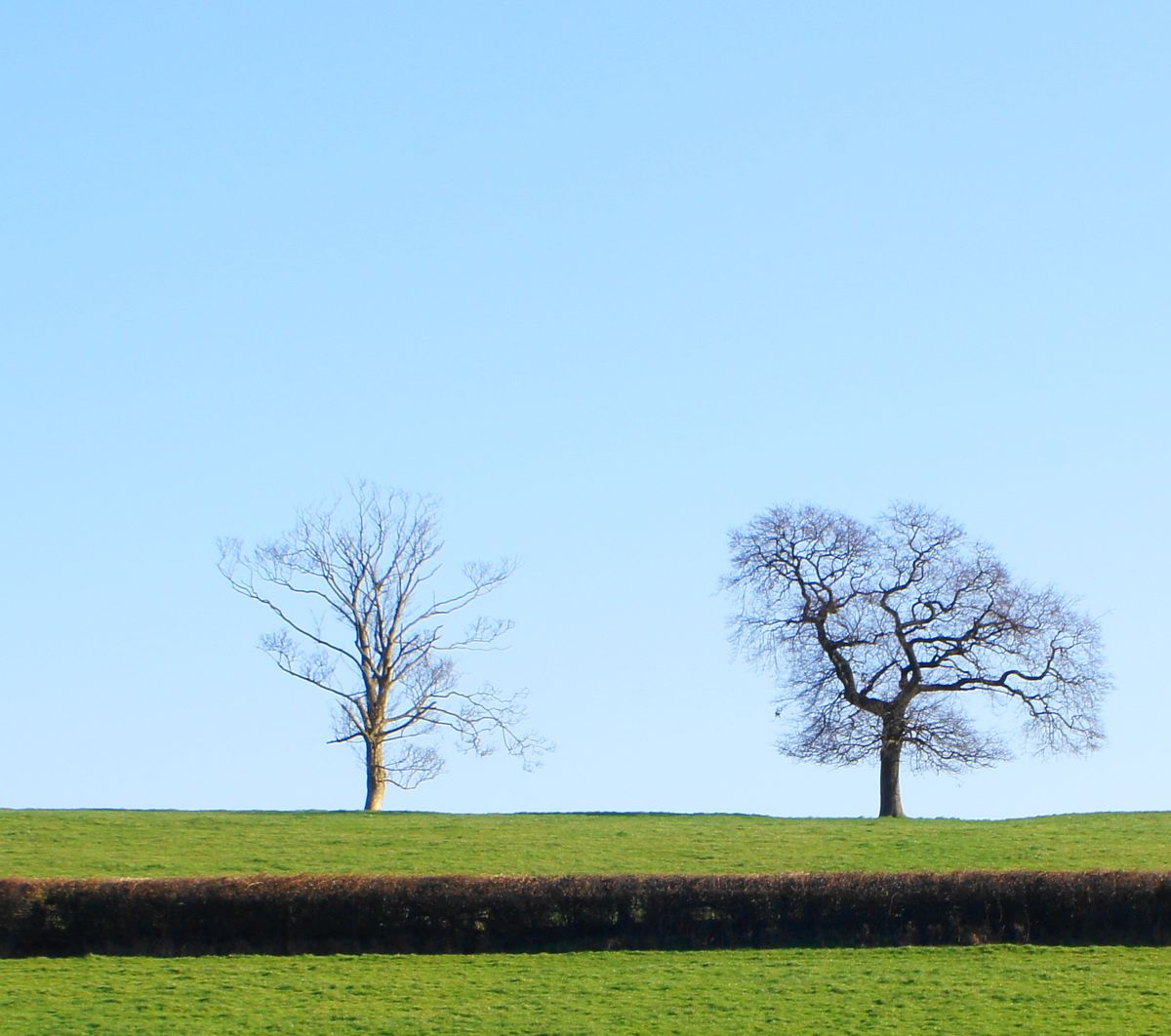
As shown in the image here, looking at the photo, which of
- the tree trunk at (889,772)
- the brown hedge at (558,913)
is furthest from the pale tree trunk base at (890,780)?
the brown hedge at (558,913)

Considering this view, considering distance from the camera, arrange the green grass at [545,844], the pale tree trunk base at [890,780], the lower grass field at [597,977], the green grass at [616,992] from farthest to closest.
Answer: the pale tree trunk base at [890,780]
the green grass at [545,844]
the lower grass field at [597,977]
the green grass at [616,992]

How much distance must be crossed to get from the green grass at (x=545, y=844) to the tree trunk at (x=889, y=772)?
20.2ft

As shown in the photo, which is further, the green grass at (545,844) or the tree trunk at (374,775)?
the tree trunk at (374,775)

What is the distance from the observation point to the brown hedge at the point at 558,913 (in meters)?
25.8

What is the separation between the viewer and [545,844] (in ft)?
119

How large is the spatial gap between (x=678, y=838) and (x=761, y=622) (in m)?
15.9

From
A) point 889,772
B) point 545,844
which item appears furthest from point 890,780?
point 545,844

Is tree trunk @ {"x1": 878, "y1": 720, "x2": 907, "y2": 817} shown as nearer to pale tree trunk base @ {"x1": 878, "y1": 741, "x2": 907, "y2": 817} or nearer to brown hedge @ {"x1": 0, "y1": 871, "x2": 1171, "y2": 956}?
pale tree trunk base @ {"x1": 878, "y1": 741, "x2": 907, "y2": 817}

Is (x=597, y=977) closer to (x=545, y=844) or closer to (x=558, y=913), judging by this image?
(x=558, y=913)

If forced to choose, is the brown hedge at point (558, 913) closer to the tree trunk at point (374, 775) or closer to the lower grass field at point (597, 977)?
the lower grass field at point (597, 977)

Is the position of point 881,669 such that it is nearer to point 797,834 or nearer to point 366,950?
point 797,834

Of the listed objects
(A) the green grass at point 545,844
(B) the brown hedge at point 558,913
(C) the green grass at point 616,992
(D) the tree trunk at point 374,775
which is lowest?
(C) the green grass at point 616,992

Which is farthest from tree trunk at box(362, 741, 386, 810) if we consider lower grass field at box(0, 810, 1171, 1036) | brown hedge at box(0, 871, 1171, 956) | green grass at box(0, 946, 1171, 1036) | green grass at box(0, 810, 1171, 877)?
green grass at box(0, 946, 1171, 1036)

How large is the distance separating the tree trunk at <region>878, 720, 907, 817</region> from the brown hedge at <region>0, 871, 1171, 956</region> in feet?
75.8
